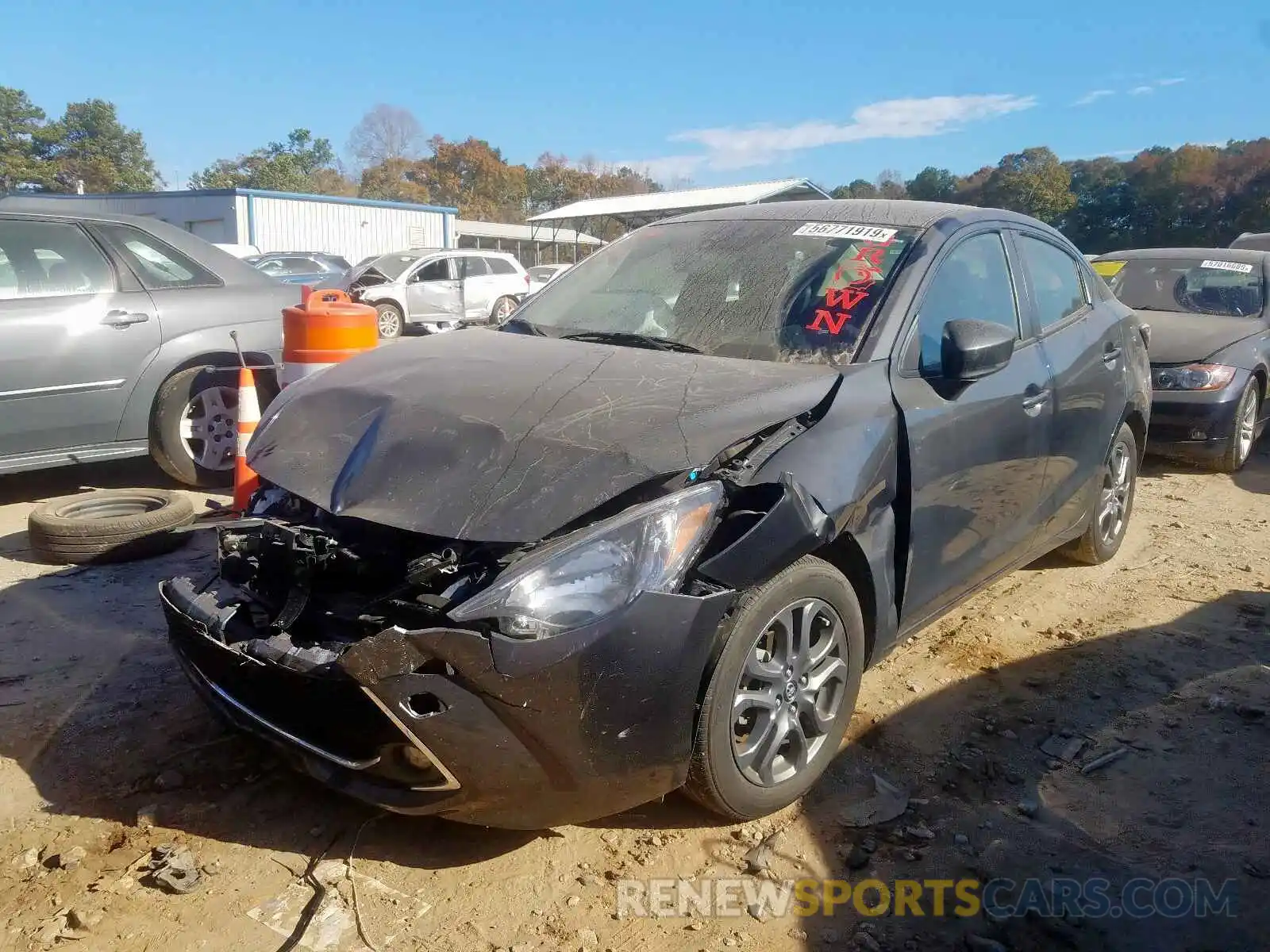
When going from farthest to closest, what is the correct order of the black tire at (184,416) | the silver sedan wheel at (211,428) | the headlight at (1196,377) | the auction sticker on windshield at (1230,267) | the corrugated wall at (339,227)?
the corrugated wall at (339,227), the auction sticker on windshield at (1230,267), the headlight at (1196,377), the silver sedan wheel at (211,428), the black tire at (184,416)

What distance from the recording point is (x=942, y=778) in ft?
9.65

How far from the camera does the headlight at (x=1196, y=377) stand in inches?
263

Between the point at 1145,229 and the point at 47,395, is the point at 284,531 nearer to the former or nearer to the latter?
the point at 47,395

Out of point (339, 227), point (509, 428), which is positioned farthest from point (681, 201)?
point (509, 428)

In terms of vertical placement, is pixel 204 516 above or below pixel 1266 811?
above

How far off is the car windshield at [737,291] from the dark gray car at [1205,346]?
438cm

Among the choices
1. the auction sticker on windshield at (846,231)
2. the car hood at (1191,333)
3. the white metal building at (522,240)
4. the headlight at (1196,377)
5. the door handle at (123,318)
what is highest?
the white metal building at (522,240)

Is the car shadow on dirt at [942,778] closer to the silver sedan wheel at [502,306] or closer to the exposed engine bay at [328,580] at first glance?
the exposed engine bay at [328,580]

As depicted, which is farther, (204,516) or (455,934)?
(204,516)

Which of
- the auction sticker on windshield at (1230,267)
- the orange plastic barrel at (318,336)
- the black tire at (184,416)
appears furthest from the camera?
the auction sticker on windshield at (1230,267)

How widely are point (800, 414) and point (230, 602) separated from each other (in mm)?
1652

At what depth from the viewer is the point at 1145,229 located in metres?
35.0

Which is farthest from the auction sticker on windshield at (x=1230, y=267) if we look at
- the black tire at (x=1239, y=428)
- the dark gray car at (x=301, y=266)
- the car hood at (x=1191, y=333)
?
the dark gray car at (x=301, y=266)

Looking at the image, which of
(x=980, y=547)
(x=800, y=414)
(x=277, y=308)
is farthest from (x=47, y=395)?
(x=980, y=547)
